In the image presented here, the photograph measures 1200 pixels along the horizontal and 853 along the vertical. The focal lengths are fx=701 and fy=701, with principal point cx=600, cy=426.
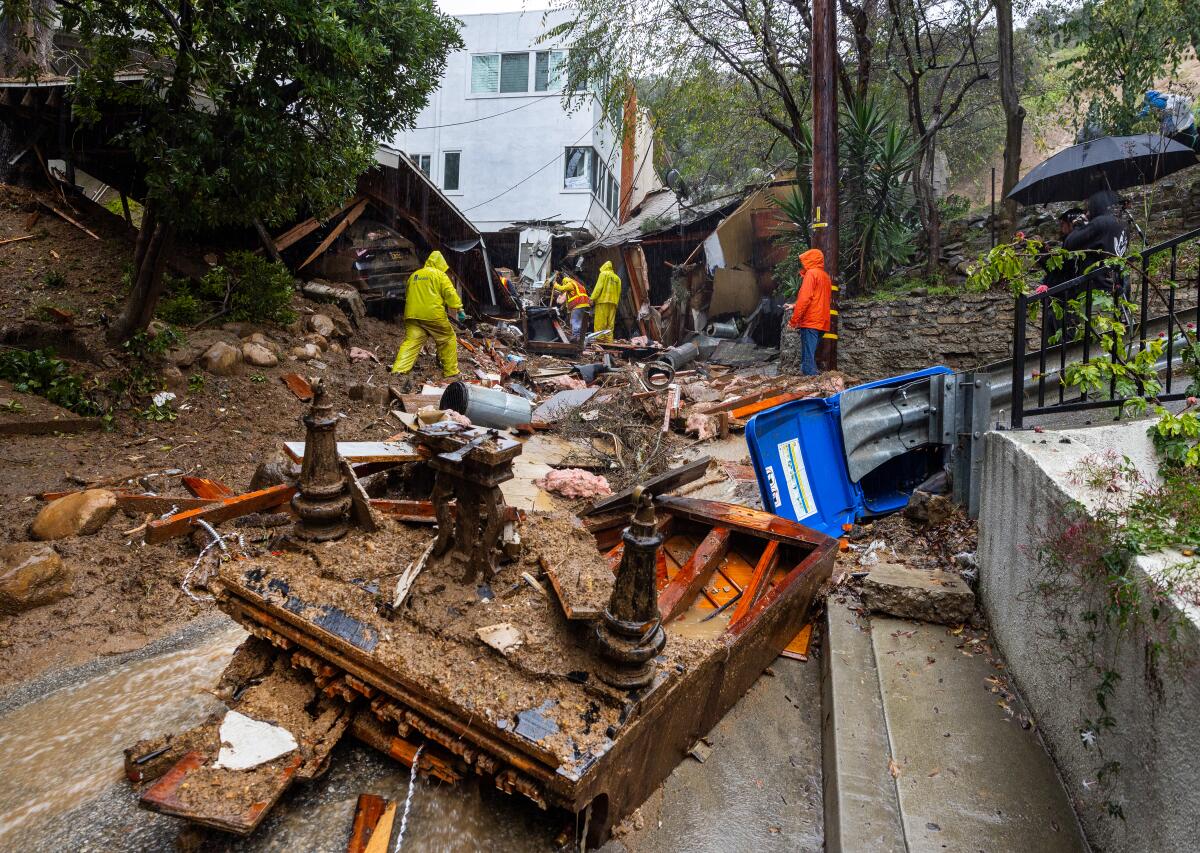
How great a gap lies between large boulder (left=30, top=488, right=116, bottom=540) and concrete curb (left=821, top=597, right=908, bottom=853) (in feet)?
14.8

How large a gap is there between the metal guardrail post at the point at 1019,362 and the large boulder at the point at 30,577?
5349 mm

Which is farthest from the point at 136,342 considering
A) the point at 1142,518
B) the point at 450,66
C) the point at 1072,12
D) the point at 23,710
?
the point at 450,66

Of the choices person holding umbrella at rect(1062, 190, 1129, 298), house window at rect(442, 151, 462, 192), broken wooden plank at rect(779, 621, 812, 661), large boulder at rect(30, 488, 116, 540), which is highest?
house window at rect(442, 151, 462, 192)

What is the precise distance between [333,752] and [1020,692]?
2.89m

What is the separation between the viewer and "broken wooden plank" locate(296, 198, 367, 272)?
1124 centimetres

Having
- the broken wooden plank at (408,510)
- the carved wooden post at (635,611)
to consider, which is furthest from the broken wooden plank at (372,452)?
the carved wooden post at (635,611)

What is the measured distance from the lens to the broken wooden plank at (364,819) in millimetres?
2273

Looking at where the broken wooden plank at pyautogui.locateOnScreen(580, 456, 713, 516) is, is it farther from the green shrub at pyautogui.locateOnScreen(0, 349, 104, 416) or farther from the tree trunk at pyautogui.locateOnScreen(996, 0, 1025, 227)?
the tree trunk at pyautogui.locateOnScreen(996, 0, 1025, 227)

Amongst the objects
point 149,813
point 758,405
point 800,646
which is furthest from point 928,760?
point 758,405

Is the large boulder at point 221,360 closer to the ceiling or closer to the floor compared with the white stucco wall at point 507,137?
closer to the floor

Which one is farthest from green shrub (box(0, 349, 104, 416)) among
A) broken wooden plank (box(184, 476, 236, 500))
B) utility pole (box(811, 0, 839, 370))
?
utility pole (box(811, 0, 839, 370))

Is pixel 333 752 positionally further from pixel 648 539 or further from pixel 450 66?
pixel 450 66

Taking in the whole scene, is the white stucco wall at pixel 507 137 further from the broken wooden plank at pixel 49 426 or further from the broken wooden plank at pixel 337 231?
the broken wooden plank at pixel 49 426

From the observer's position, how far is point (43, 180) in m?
10.1
